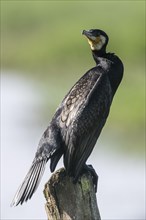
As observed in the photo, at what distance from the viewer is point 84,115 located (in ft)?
24.0

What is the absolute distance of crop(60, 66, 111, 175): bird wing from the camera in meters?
7.16

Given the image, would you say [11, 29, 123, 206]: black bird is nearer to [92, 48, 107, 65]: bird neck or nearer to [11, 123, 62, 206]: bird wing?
[11, 123, 62, 206]: bird wing

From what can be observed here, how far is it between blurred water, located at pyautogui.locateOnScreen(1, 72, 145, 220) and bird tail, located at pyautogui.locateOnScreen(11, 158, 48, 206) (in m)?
3.37

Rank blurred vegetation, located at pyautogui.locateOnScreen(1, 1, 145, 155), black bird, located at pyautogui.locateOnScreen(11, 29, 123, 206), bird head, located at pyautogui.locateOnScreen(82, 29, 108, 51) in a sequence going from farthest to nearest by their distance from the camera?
1. blurred vegetation, located at pyautogui.locateOnScreen(1, 1, 145, 155)
2. bird head, located at pyautogui.locateOnScreen(82, 29, 108, 51)
3. black bird, located at pyautogui.locateOnScreen(11, 29, 123, 206)

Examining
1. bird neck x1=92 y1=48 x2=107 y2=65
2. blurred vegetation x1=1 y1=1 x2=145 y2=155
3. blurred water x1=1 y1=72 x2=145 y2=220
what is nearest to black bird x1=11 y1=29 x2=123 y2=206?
bird neck x1=92 y1=48 x2=107 y2=65

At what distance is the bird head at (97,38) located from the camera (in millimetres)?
7824

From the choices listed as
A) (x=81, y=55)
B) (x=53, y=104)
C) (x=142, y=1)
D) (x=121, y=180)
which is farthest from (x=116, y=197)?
(x=142, y=1)

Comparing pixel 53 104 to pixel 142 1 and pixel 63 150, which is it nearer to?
pixel 142 1

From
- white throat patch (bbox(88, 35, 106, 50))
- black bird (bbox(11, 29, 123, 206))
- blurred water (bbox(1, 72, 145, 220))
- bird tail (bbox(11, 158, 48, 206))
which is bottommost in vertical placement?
blurred water (bbox(1, 72, 145, 220))

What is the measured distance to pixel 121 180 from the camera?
11.8 m

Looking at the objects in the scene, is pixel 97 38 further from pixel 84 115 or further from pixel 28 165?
pixel 28 165

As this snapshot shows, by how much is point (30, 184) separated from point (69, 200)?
0.65 metres

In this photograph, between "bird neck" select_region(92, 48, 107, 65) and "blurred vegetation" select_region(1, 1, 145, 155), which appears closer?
"bird neck" select_region(92, 48, 107, 65)

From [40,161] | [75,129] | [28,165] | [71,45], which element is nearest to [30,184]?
[40,161]
